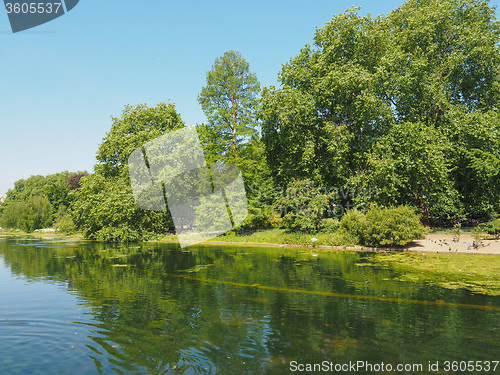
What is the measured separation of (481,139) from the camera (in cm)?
2453

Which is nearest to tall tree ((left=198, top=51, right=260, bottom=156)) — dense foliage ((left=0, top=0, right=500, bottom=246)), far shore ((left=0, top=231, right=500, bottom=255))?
dense foliage ((left=0, top=0, right=500, bottom=246))

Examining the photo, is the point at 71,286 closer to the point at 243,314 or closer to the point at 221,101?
the point at 243,314

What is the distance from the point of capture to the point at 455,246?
17766 millimetres

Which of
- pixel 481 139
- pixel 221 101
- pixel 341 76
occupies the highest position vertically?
pixel 221 101

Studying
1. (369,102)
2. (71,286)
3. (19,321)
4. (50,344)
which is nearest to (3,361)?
(50,344)

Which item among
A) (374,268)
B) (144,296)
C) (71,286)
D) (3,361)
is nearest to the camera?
(3,361)

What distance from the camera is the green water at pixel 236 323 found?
5.38 m

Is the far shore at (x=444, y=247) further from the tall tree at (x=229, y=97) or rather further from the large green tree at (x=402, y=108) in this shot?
the tall tree at (x=229, y=97)

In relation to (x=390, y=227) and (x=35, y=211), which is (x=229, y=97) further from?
(x=35, y=211)

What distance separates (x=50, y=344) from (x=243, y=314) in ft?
13.3

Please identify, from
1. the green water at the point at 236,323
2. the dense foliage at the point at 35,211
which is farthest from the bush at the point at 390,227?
the dense foliage at the point at 35,211

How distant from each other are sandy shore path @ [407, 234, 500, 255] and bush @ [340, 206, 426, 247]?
0.66 m

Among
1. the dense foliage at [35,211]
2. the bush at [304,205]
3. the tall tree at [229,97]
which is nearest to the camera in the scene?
the bush at [304,205]

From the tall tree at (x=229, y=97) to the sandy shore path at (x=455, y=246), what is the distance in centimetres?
2133
